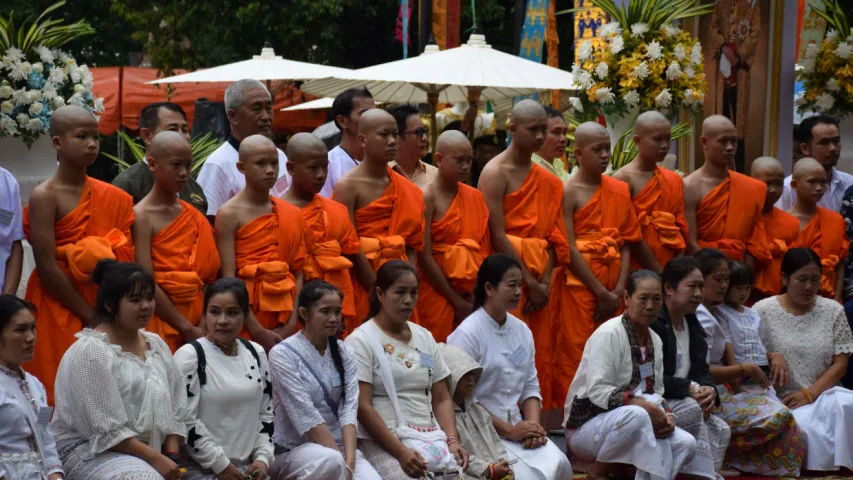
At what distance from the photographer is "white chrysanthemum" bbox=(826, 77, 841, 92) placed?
10.1 meters

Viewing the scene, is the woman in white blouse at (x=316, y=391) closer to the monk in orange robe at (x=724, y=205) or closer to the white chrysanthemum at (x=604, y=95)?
the monk in orange robe at (x=724, y=205)

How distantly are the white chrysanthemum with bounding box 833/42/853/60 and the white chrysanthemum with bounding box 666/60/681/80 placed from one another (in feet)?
5.94

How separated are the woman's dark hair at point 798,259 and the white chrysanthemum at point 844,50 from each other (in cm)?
244

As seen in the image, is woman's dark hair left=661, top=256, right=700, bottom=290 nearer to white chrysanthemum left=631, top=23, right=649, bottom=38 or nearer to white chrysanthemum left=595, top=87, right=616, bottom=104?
white chrysanthemum left=595, top=87, right=616, bottom=104

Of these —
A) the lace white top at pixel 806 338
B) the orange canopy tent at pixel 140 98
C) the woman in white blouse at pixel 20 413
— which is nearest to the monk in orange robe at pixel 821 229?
the lace white top at pixel 806 338

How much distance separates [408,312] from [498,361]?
71 cm

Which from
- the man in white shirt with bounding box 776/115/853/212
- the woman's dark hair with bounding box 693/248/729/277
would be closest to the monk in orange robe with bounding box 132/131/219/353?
the woman's dark hair with bounding box 693/248/729/277

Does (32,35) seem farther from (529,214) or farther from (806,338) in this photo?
(806,338)

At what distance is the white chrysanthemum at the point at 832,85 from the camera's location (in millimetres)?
10055

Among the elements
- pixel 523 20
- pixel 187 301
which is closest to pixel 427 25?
pixel 523 20

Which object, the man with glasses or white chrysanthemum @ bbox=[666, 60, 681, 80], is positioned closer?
the man with glasses

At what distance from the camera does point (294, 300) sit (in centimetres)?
688

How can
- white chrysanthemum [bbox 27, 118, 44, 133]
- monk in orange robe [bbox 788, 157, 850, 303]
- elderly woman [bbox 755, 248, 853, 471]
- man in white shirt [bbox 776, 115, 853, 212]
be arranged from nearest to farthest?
white chrysanthemum [bbox 27, 118, 44, 133] → elderly woman [bbox 755, 248, 853, 471] → monk in orange robe [bbox 788, 157, 850, 303] → man in white shirt [bbox 776, 115, 853, 212]

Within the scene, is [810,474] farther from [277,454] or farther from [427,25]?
[427,25]
